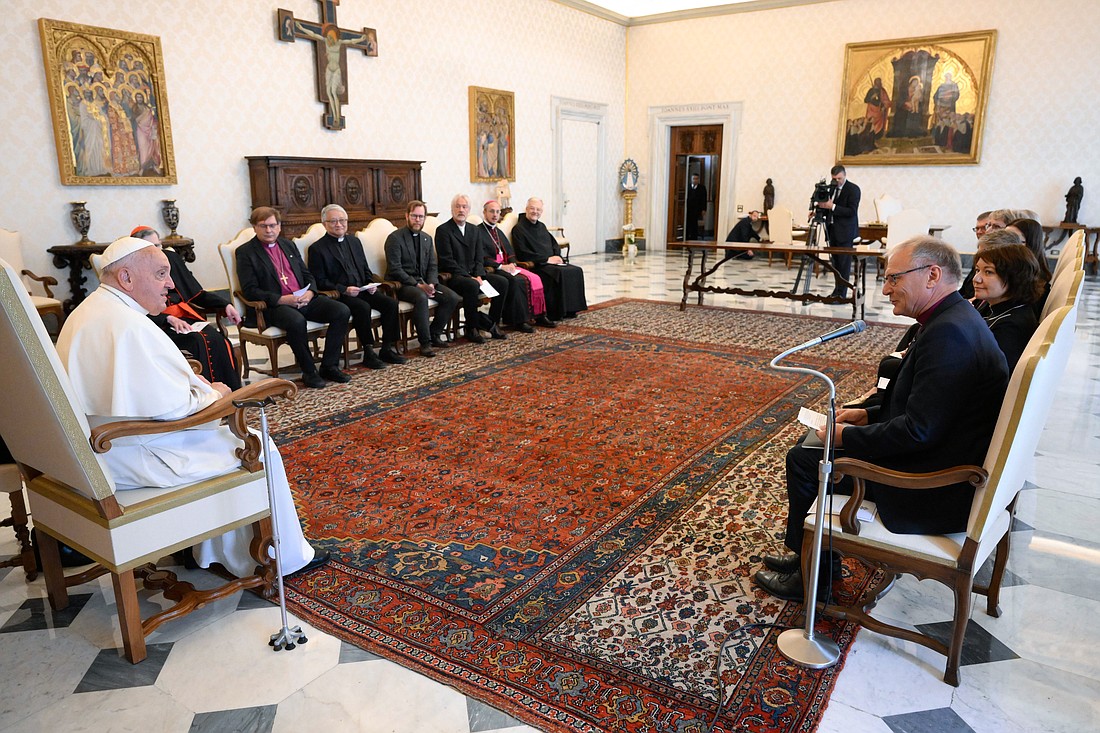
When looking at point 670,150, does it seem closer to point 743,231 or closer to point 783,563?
point 743,231

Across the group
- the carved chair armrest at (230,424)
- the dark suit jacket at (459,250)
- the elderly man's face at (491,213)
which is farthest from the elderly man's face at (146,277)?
the elderly man's face at (491,213)

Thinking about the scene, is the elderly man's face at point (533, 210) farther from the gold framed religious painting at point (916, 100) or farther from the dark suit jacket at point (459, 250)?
the gold framed religious painting at point (916, 100)

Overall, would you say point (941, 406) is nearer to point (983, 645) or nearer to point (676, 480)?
point (983, 645)

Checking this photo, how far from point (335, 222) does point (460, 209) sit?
1459 mm

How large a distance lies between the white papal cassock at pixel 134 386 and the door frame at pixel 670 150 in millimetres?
13859

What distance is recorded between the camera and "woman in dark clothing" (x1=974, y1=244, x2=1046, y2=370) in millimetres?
3102

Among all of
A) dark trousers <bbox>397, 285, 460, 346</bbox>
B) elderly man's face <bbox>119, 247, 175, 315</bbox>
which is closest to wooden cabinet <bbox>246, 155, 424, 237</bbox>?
dark trousers <bbox>397, 285, 460, 346</bbox>

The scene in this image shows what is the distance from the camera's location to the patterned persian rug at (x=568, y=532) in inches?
93.6

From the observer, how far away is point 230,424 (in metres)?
2.65

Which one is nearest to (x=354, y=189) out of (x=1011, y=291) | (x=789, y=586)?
(x=1011, y=291)

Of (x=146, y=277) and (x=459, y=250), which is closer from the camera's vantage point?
(x=146, y=277)

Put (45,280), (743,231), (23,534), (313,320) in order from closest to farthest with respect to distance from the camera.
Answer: (23,534)
(313,320)
(45,280)
(743,231)

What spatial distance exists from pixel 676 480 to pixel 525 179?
10.2m

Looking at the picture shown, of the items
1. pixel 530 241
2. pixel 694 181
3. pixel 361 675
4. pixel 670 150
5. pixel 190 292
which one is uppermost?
pixel 670 150
